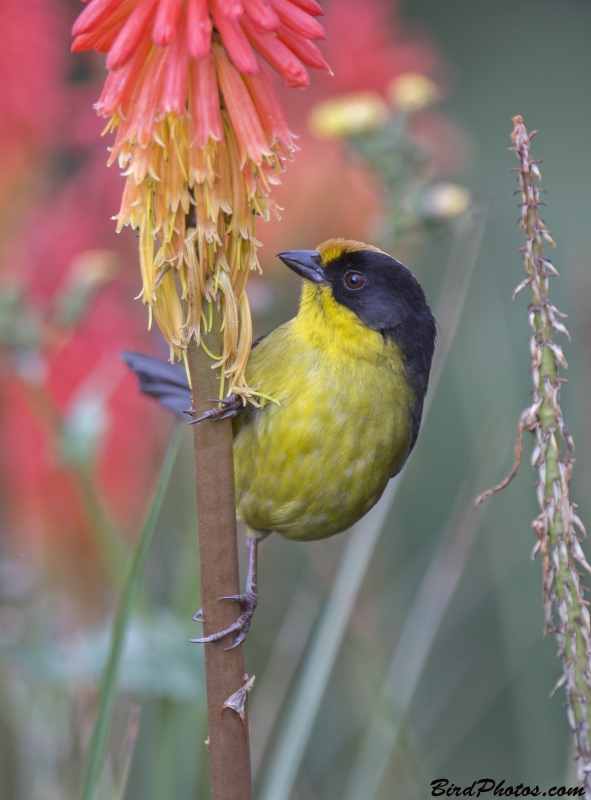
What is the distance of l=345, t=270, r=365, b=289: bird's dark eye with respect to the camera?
221 cm

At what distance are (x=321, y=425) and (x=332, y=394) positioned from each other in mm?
70

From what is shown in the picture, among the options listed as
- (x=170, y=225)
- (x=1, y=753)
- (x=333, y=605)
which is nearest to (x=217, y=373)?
(x=170, y=225)

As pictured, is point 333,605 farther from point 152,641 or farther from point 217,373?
point 217,373

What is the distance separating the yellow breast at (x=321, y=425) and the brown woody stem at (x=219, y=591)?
86 cm

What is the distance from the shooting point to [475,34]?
7.11 meters

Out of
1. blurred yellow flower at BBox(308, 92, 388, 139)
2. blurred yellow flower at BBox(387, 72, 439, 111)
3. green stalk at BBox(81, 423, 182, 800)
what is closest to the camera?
green stalk at BBox(81, 423, 182, 800)

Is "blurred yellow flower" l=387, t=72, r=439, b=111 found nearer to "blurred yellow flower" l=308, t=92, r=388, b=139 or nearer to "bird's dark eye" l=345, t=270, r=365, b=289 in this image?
"blurred yellow flower" l=308, t=92, r=388, b=139

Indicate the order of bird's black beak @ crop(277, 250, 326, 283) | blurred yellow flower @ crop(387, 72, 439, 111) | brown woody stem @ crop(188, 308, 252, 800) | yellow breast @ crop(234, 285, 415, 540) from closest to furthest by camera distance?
brown woody stem @ crop(188, 308, 252, 800) < yellow breast @ crop(234, 285, 415, 540) < bird's black beak @ crop(277, 250, 326, 283) < blurred yellow flower @ crop(387, 72, 439, 111)

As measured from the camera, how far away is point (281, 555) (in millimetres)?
3617

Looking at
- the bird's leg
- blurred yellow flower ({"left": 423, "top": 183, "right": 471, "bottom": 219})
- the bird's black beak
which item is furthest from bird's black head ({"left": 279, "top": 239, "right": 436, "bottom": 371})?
the bird's leg

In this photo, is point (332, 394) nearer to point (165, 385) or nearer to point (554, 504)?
point (165, 385)

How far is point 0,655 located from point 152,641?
0.35m

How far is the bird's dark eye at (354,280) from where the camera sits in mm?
2207

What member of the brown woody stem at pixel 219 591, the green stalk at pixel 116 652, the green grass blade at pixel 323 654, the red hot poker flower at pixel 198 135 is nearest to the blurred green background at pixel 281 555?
the green grass blade at pixel 323 654
